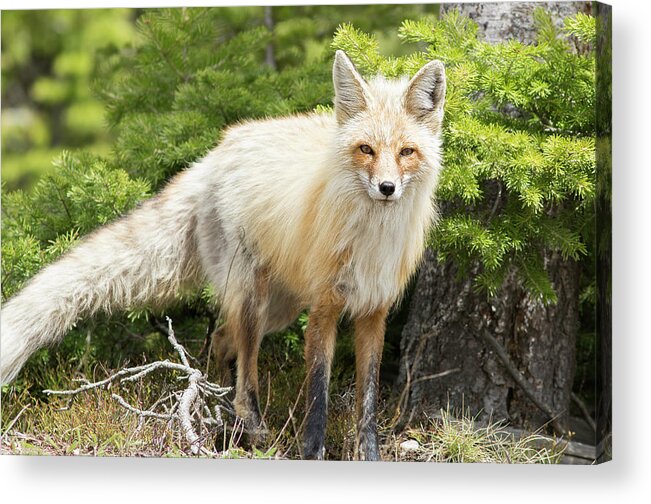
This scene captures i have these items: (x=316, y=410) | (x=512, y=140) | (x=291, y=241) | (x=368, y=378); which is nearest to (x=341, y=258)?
(x=291, y=241)

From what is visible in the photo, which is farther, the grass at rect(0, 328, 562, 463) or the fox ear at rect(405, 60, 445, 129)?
the grass at rect(0, 328, 562, 463)

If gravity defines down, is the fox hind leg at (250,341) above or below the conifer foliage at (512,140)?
below

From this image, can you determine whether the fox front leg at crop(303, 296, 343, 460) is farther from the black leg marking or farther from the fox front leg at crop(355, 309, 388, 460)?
the fox front leg at crop(355, 309, 388, 460)

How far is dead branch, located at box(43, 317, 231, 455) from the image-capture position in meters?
4.24

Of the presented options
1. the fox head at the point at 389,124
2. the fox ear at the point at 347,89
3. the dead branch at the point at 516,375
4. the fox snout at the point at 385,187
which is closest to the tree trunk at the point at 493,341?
the dead branch at the point at 516,375

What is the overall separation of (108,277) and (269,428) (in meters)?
1.07

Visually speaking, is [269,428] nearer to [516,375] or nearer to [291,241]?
[291,241]

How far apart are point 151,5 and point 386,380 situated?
7.17 ft

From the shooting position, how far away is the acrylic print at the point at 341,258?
3.98 m

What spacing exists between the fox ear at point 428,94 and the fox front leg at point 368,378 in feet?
2.87

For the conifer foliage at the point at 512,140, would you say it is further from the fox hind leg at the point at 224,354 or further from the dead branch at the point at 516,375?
the fox hind leg at the point at 224,354

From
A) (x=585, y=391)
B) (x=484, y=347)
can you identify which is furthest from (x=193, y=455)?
(x=585, y=391)

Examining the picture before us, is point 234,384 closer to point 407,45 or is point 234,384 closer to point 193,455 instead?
point 193,455

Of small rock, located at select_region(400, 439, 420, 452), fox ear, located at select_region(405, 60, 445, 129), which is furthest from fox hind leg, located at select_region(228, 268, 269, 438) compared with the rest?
fox ear, located at select_region(405, 60, 445, 129)
